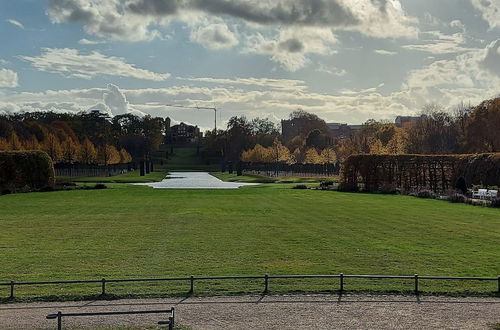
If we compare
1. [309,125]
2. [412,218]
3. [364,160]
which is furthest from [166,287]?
[309,125]

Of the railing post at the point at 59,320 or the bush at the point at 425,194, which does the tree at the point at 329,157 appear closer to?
the bush at the point at 425,194

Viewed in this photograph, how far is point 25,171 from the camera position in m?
53.9

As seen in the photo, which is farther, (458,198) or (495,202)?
(458,198)

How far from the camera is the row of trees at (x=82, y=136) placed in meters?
99.7

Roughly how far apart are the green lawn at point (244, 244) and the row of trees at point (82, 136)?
64.0 m

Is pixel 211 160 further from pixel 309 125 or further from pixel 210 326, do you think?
pixel 210 326

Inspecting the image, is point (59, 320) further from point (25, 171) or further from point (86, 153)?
point (86, 153)

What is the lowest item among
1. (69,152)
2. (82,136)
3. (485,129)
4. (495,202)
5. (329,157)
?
(495,202)

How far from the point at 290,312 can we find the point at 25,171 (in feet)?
158

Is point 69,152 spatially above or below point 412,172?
above

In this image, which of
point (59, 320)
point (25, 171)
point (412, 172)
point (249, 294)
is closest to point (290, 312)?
point (249, 294)

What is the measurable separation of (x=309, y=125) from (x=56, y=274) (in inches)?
5768

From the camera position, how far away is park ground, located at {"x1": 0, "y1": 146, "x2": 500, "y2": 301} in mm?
13508

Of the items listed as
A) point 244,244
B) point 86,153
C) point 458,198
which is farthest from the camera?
point 86,153
